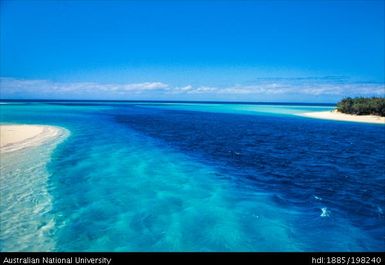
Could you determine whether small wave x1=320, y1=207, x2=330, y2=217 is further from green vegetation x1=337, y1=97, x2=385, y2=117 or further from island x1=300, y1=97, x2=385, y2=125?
green vegetation x1=337, y1=97, x2=385, y2=117

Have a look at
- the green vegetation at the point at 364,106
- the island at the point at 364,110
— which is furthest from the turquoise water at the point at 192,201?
the green vegetation at the point at 364,106

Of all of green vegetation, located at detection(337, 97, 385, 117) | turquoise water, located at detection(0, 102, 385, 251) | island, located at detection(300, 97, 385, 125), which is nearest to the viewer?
turquoise water, located at detection(0, 102, 385, 251)

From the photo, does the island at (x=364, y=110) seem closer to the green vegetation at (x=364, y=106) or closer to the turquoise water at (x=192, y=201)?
the green vegetation at (x=364, y=106)

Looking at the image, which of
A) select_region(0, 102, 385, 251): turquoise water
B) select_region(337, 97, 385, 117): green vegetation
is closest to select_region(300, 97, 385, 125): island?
select_region(337, 97, 385, 117): green vegetation

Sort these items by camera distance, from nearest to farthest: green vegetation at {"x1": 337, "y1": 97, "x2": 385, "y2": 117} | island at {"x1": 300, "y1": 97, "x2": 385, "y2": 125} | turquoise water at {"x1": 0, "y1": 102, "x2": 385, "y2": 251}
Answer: turquoise water at {"x1": 0, "y1": 102, "x2": 385, "y2": 251}
island at {"x1": 300, "y1": 97, "x2": 385, "y2": 125}
green vegetation at {"x1": 337, "y1": 97, "x2": 385, "y2": 117}

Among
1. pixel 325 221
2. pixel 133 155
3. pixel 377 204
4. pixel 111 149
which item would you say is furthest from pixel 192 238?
pixel 111 149

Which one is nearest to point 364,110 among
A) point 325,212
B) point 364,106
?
point 364,106

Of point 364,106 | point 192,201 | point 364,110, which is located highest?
point 364,106

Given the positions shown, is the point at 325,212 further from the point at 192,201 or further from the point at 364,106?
the point at 364,106
